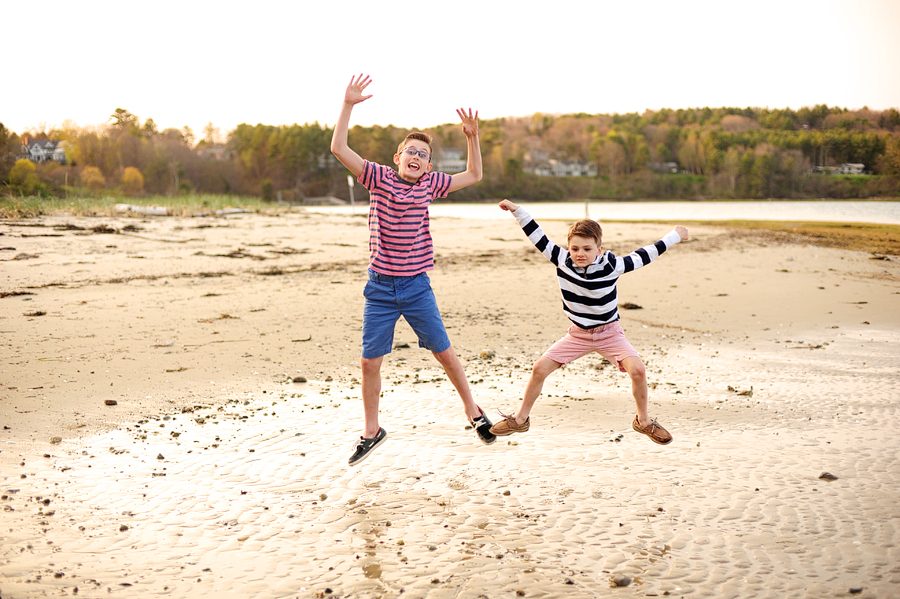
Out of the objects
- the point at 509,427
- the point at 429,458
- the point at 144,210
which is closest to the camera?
the point at 509,427

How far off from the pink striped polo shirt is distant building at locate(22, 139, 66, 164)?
81.7 ft

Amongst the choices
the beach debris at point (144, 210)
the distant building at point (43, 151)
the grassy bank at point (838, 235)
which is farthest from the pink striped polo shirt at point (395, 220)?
the distant building at point (43, 151)

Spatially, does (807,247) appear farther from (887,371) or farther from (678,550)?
(678,550)

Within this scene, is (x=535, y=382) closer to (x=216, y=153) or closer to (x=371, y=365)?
(x=371, y=365)

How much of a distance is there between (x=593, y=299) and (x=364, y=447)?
1758mm

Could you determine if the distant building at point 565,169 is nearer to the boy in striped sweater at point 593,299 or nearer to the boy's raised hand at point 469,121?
the boy's raised hand at point 469,121

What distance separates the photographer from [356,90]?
4473mm

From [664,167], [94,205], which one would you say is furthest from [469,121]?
[664,167]

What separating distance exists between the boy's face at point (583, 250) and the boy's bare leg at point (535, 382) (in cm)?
69

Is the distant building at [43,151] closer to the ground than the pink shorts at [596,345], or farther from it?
farther from it

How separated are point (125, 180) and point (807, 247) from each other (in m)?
31.5

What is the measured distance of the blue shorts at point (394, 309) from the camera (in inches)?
175

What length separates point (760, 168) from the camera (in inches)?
2972

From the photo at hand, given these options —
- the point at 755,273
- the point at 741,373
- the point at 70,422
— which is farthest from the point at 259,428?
the point at 755,273
